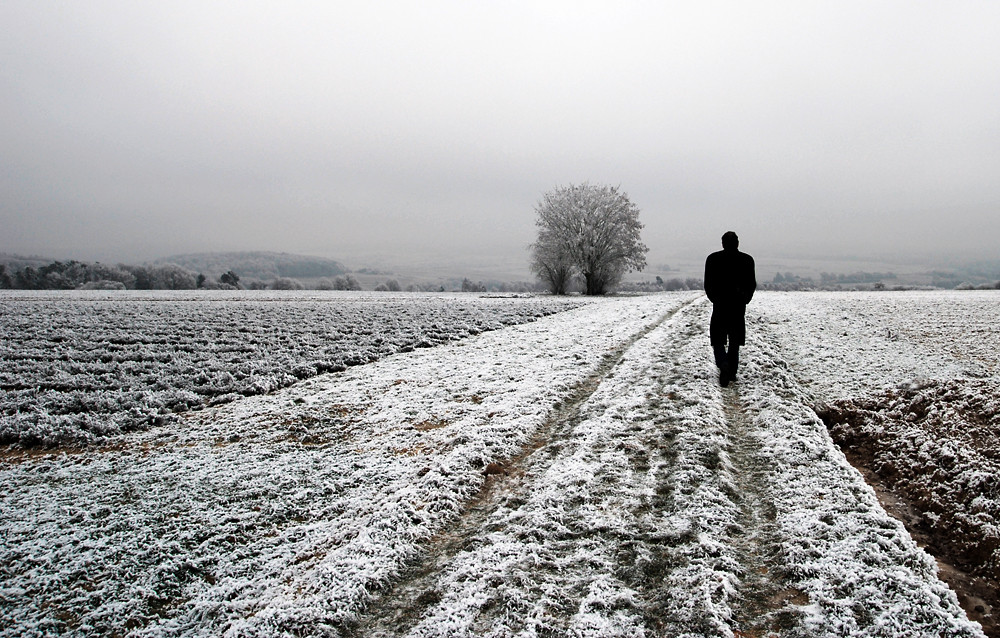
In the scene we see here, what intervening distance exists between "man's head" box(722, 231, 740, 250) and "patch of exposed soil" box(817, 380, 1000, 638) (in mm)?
3207

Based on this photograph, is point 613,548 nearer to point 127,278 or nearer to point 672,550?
point 672,550

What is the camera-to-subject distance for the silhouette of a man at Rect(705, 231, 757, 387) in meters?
9.11

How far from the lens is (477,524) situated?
457cm

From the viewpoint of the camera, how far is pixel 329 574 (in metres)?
3.78

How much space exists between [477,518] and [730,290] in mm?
6825

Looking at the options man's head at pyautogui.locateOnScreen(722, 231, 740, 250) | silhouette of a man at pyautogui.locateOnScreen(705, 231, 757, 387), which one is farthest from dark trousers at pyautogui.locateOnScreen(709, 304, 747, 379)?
man's head at pyautogui.locateOnScreen(722, 231, 740, 250)

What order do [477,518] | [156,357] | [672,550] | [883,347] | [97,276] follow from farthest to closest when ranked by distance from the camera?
[97,276]
[156,357]
[883,347]
[477,518]
[672,550]

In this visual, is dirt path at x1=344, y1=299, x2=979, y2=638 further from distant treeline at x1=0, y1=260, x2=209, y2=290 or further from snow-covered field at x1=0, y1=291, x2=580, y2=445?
distant treeline at x1=0, y1=260, x2=209, y2=290

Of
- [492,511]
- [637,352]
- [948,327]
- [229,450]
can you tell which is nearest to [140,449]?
[229,450]

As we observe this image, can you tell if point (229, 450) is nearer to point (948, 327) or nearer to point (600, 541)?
point (600, 541)

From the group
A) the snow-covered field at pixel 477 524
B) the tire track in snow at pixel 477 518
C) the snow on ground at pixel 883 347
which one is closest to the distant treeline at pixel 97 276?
the snow-covered field at pixel 477 524

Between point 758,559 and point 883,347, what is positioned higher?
point 883,347

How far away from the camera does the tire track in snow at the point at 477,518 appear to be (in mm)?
3367

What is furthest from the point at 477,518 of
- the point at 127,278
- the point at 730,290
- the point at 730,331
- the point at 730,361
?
the point at 127,278
